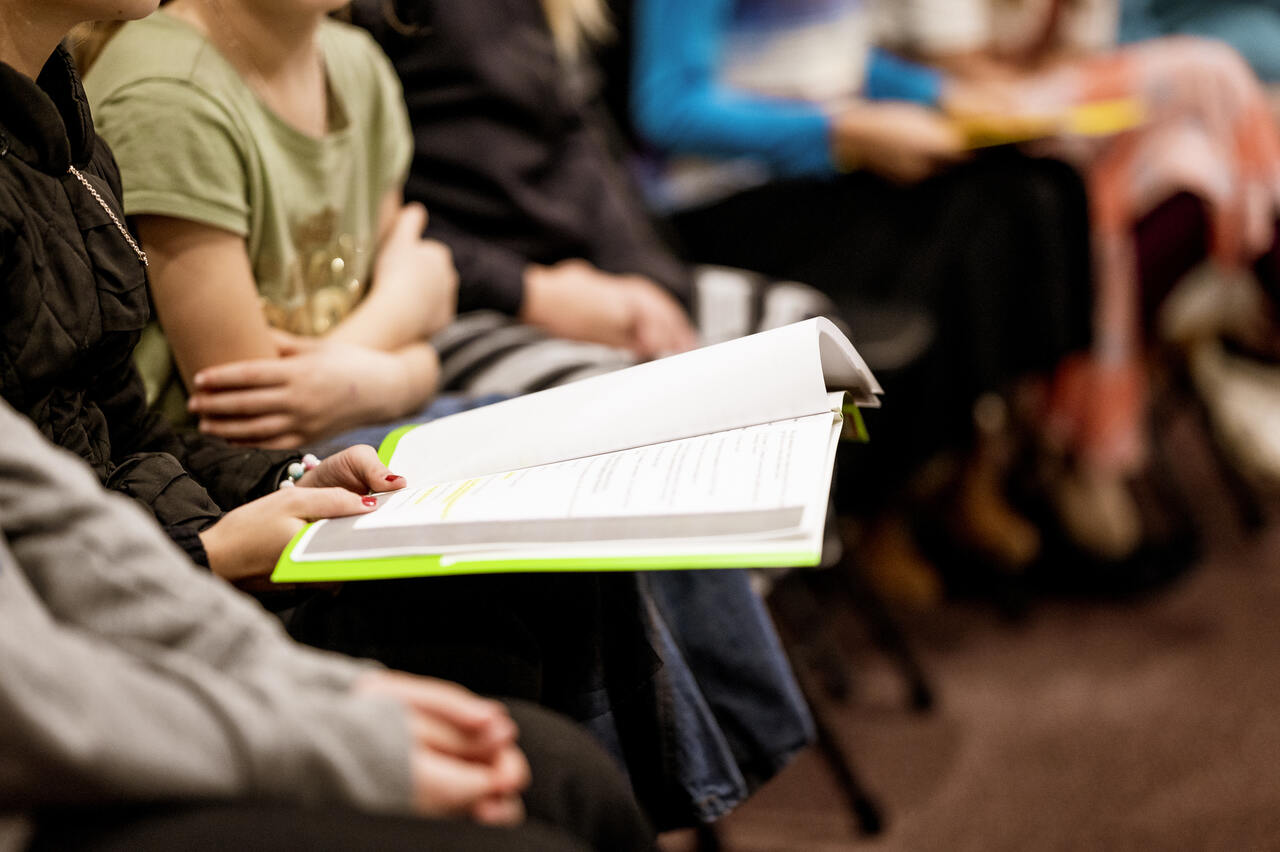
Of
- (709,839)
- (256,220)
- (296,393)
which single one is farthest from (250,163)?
(709,839)

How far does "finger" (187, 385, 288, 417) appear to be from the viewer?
71 cm

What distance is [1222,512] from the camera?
1800 mm

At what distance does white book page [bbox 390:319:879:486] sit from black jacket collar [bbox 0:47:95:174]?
0.23 m

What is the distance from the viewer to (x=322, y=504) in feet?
1.87

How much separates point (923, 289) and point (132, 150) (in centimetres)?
91

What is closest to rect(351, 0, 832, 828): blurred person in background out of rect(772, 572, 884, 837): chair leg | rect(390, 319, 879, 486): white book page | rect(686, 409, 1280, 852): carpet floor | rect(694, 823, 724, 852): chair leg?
rect(390, 319, 879, 486): white book page

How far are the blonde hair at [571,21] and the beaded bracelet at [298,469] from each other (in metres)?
0.77

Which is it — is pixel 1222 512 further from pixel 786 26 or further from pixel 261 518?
pixel 261 518

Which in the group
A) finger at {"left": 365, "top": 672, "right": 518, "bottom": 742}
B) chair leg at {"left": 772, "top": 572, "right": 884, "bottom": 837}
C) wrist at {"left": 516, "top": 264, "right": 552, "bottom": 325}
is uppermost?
finger at {"left": 365, "top": 672, "right": 518, "bottom": 742}

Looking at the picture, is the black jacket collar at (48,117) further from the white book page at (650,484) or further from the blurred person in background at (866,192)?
the blurred person in background at (866,192)

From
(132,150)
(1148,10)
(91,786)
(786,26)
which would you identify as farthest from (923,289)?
(91,786)

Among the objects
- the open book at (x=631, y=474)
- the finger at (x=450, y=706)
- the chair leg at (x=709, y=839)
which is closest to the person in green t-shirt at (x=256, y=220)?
the open book at (x=631, y=474)

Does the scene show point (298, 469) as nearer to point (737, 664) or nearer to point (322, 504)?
point (322, 504)

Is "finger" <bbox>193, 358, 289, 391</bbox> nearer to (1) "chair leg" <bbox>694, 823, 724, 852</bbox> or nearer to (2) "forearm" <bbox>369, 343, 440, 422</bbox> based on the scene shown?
(2) "forearm" <bbox>369, 343, 440, 422</bbox>
